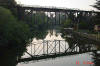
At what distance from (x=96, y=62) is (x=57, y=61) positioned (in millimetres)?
3701

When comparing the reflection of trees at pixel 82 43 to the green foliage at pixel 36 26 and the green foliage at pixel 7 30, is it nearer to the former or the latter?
the green foliage at pixel 7 30

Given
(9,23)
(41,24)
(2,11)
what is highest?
(2,11)

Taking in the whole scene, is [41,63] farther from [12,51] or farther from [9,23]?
[9,23]

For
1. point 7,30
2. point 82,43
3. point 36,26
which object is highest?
point 7,30

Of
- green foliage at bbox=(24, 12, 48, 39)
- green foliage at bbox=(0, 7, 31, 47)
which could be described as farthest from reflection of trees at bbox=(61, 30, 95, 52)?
green foliage at bbox=(24, 12, 48, 39)

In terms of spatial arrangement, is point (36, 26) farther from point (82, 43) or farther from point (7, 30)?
point (7, 30)

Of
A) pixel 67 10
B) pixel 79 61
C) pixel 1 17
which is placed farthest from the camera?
pixel 67 10

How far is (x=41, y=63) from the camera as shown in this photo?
15344 mm

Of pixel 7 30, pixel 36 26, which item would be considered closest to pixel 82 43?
pixel 7 30

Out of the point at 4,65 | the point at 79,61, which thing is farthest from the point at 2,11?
the point at 79,61

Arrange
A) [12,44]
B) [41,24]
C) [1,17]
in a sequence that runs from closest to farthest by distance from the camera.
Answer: [1,17]
[12,44]
[41,24]

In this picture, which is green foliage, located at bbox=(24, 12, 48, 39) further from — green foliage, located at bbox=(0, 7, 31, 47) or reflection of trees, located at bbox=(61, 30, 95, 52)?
green foliage, located at bbox=(0, 7, 31, 47)

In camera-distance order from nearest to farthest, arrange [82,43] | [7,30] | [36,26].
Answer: [7,30]
[82,43]
[36,26]

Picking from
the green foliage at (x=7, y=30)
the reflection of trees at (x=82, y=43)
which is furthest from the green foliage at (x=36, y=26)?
the green foliage at (x=7, y=30)
